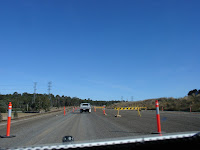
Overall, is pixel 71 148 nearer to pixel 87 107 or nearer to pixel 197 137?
pixel 197 137

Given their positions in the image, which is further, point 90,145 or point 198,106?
point 198,106

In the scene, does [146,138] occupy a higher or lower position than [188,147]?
higher

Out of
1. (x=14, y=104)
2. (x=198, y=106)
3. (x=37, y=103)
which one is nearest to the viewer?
(x=198, y=106)

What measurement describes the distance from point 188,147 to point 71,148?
1.41m

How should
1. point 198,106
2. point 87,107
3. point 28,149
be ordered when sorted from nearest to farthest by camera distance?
point 28,149
point 198,106
point 87,107

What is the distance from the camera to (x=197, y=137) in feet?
7.02

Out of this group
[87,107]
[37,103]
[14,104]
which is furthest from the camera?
[14,104]

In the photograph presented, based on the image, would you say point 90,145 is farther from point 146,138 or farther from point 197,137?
point 197,137

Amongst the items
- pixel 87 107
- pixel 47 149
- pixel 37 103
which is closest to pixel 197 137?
pixel 47 149

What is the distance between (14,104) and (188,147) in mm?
128253

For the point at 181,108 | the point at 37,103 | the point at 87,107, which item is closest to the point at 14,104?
the point at 37,103

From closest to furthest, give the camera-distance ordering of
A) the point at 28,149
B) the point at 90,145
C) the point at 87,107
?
the point at 28,149, the point at 90,145, the point at 87,107

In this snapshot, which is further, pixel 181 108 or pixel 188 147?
pixel 181 108

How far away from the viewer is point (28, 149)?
183 centimetres
